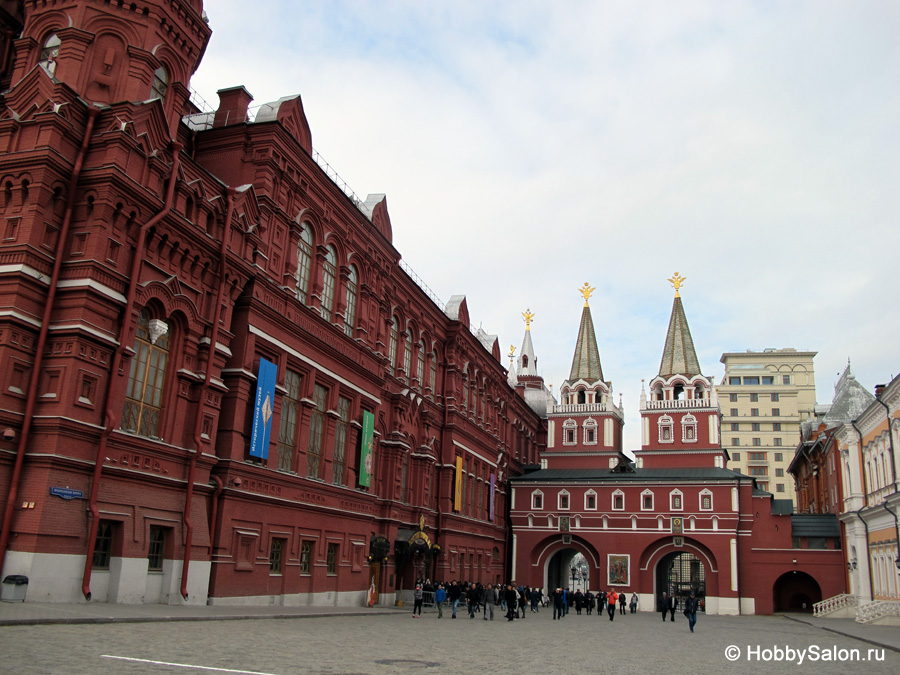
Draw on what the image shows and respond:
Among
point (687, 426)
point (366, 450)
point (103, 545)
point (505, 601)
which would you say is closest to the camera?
point (103, 545)

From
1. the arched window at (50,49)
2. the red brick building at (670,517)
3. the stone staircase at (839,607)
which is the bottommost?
the stone staircase at (839,607)

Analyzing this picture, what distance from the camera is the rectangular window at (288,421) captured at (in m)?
27.1

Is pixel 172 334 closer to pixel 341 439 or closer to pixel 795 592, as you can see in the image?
pixel 341 439

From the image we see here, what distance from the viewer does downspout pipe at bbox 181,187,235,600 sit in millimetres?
21297

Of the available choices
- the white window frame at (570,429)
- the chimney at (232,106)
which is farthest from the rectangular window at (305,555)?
the white window frame at (570,429)

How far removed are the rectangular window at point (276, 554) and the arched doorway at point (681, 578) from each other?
37.8 m

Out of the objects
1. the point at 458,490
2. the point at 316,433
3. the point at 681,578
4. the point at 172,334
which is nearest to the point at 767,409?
the point at 681,578

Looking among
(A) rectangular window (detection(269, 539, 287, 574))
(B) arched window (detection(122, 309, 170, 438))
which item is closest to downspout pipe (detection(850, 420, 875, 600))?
(A) rectangular window (detection(269, 539, 287, 574))

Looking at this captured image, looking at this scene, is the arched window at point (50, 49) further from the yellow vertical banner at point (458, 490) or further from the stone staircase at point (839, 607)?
the stone staircase at point (839, 607)

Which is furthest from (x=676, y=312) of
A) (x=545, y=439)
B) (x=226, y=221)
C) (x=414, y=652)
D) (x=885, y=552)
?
(x=414, y=652)

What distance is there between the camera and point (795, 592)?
2287 inches

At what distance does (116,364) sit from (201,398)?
3.45 m

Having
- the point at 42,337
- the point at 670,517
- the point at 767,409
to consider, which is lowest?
the point at 670,517

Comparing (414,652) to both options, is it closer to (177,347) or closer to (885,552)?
(177,347)
